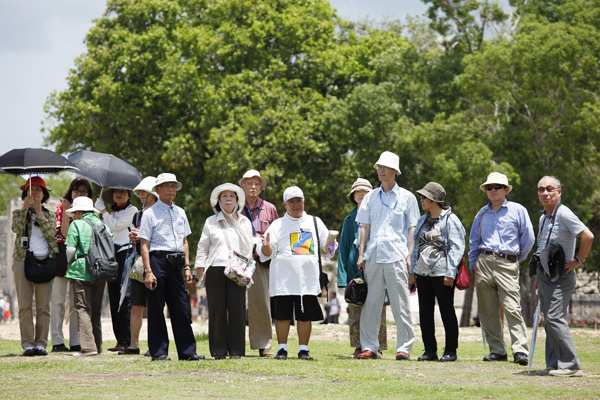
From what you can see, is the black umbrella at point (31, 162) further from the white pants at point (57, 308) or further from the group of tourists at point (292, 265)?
the white pants at point (57, 308)

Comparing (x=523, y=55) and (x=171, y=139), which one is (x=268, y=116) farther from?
(x=523, y=55)

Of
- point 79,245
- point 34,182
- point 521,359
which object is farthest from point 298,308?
point 34,182

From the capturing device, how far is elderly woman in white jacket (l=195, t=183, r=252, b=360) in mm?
9539

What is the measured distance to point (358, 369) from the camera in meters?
8.49

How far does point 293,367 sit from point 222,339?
134 cm

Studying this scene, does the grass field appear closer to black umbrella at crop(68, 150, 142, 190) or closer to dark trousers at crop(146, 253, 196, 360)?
dark trousers at crop(146, 253, 196, 360)

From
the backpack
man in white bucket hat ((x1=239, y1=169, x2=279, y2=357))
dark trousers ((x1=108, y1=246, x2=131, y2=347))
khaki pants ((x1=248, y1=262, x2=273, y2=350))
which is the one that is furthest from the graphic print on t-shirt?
dark trousers ((x1=108, y1=246, x2=131, y2=347))

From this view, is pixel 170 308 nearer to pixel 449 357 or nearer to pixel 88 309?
pixel 88 309

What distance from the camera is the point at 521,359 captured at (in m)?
9.16

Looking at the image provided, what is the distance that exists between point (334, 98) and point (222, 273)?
1718 centimetres

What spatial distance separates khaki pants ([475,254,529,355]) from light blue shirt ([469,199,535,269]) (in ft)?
0.45

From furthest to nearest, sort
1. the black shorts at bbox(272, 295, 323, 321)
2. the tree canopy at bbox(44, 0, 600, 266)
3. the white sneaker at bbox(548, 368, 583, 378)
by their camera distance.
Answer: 1. the tree canopy at bbox(44, 0, 600, 266)
2. the black shorts at bbox(272, 295, 323, 321)
3. the white sneaker at bbox(548, 368, 583, 378)

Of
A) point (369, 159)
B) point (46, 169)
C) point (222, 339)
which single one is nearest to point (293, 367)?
point (222, 339)

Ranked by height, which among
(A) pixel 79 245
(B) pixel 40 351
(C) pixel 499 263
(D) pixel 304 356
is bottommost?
(D) pixel 304 356
